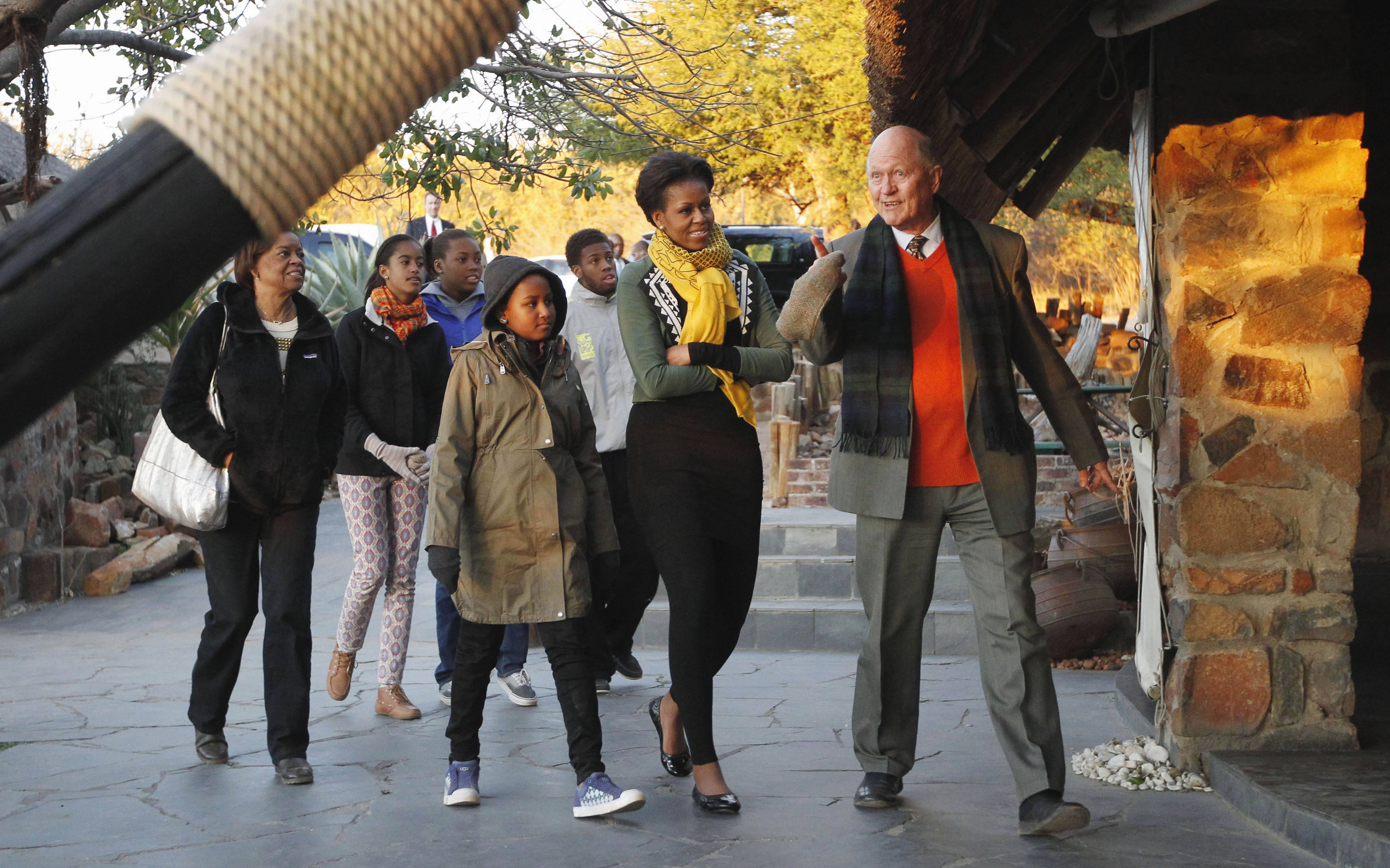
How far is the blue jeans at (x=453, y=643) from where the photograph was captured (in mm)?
5891

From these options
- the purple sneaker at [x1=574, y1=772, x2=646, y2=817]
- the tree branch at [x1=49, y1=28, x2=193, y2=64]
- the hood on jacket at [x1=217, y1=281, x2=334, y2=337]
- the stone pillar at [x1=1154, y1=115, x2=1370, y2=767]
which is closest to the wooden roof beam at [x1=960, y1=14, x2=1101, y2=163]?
the stone pillar at [x1=1154, y1=115, x2=1370, y2=767]

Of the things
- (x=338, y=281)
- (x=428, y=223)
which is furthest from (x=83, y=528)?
(x=428, y=223)

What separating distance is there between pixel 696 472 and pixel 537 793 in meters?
1.27

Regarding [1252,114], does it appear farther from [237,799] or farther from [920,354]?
[237,799]

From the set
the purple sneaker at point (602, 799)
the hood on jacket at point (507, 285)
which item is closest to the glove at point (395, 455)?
the hood on jacket at point (507, 285)

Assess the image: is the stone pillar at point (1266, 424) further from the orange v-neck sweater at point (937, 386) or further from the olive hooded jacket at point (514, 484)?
the olive hooded jacket at point (514, 484)

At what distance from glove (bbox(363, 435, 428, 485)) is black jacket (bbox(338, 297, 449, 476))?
0.06 m

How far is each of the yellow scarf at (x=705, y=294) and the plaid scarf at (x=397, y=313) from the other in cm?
177

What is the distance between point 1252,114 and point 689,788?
9.64ft

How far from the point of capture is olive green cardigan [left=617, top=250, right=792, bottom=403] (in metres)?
4.23

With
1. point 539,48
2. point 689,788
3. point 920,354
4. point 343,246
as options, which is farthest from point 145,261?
point 343,246

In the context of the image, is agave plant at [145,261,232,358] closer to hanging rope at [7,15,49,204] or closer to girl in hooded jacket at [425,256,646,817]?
hanging rope at [7,15,49,204]

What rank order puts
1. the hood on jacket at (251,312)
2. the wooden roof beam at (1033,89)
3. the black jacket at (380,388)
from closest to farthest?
the hood on jacket at (251,312), the black jacket at (380,388), the wooden roof beam at (1033,89)

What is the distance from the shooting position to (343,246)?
15516 mm
